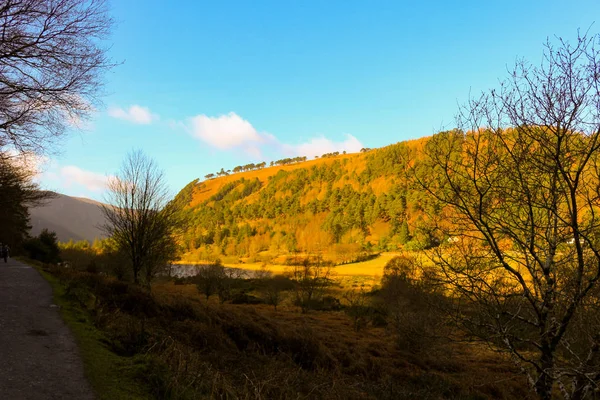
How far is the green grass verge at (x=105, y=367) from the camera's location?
4.18m

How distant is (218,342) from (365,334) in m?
18.4

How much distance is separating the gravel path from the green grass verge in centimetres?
12

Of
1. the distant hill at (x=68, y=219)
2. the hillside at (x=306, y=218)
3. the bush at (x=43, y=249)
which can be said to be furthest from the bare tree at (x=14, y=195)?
the distant hill at (x=68, y=219)

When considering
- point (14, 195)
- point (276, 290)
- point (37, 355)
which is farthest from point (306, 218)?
point (37, 355)

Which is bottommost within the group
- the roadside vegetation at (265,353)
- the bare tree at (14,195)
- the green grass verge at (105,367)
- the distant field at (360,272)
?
the distant field at (360,272)

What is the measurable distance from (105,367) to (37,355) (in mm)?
1203

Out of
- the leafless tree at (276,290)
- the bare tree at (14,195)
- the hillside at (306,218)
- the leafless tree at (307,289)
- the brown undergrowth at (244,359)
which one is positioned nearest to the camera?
the brown undergrowth at (244,359)

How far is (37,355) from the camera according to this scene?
5.12 metres

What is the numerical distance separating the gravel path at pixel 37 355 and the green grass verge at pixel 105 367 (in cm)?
12

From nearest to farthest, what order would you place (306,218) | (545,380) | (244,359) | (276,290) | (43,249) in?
(545,380)
(244,359)
(43,249)
(276,290)
(306,218)

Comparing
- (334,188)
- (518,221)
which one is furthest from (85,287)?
(334,188)

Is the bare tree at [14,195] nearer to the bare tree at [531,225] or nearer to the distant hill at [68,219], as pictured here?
the bare tree at [531,225]

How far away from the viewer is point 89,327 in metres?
6.94

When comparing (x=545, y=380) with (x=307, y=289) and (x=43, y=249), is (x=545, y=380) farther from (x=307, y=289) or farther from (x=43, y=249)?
(x=43, y=249)
